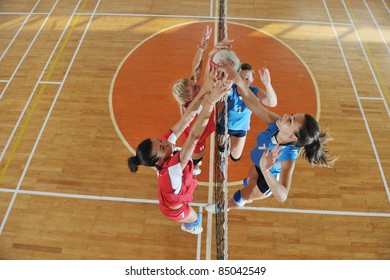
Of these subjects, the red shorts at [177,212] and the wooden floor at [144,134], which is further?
the wooden floor at [144,134]

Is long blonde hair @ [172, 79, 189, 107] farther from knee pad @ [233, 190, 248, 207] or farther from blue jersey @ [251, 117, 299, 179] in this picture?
knee pad @ [233, 190, 248, 207]

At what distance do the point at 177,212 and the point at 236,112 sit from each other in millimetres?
1705

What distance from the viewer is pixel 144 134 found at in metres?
6.32

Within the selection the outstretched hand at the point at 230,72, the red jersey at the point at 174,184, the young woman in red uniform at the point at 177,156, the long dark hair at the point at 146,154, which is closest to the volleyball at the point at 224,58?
the outstretched hand at the point at 230,72

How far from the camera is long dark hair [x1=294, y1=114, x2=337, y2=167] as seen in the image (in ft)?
10.5

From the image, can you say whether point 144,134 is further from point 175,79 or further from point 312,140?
point 312,140

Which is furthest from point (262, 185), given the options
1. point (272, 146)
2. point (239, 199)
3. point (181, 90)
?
point (181, 90)

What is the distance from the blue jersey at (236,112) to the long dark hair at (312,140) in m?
1.33

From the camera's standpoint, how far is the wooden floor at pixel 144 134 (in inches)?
201

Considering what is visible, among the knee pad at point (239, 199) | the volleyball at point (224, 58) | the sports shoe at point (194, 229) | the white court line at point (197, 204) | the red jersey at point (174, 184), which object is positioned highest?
the volleyball at point (224, 58)

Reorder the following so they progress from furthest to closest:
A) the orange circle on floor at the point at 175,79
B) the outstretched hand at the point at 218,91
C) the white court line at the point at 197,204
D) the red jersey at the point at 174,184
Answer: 1. the orange circle on floor at the point at 175,79
2. the white court line at the point at 197,204
3. the red jersey at the point at 174,184
4. the outstretched hand at the point at 218,91

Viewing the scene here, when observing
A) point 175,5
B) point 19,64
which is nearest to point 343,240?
point 175,5

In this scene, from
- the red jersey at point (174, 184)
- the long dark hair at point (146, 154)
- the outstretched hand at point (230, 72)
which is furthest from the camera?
the outstretched hand at point (230, 72)

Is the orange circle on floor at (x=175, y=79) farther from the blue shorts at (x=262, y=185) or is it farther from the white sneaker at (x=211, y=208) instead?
the blue shorts at (x=262, y=185)
